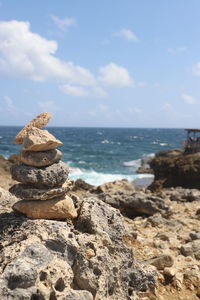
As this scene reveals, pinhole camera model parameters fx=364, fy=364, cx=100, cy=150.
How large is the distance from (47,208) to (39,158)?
901mm

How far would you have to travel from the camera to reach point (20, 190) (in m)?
6.54

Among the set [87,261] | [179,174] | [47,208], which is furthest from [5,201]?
[179,174]

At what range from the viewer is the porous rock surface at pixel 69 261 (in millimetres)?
4875

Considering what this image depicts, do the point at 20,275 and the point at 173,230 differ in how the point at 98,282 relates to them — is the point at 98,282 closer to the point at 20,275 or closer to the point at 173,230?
the point at 20,275

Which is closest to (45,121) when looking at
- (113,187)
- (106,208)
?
(106,208)

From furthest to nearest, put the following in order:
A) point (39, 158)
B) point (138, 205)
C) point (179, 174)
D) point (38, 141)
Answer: point (179, 174) < point (138, 205) < point (39, 158) < point (38, 141)

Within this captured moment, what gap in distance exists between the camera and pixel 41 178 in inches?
253

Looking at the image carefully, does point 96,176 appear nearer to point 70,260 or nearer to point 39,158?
point 39,158

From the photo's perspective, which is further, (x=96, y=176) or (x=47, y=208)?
(x=96, y=176)

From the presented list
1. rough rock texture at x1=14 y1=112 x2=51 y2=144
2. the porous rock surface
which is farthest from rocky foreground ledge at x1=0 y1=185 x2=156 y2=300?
rough rock texture at x1=14 y1=112 x2=51 y2=144

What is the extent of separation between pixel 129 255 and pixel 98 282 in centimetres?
114

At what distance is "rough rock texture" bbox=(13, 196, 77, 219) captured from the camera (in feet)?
21.2

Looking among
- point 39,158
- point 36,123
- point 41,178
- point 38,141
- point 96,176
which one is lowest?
point 96,176

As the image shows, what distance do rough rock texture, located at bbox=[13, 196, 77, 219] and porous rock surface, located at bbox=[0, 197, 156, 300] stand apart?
0.16 metres
